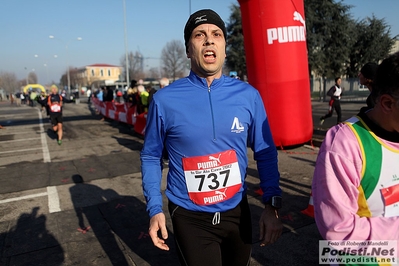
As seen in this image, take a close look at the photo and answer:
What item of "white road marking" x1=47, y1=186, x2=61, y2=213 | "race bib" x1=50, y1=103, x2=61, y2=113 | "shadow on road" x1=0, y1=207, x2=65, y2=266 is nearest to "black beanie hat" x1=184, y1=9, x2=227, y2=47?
"shadow on road" x1=0, y1=207, x2=65, y2=266

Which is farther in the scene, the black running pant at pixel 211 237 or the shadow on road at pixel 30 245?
the shadow on road at pixel 30 245

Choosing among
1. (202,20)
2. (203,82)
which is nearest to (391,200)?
(203,82)

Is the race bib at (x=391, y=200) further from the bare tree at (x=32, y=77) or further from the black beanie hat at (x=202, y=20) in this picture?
the bare tree at (x=32, y=77)

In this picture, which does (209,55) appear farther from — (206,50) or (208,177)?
(208,177)

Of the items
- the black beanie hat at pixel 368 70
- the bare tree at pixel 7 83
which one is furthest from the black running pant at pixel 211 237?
the bare tree at pixel 7 83

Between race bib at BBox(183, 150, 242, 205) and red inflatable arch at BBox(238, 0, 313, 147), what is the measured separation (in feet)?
17.7

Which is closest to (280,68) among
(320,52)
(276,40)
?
(276,40)

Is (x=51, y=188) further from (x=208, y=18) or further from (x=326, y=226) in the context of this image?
(x=326, y=226)

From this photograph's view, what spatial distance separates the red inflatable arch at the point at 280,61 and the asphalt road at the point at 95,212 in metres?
0.96

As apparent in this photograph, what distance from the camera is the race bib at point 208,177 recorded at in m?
1.92

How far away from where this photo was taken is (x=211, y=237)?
1.91 meters

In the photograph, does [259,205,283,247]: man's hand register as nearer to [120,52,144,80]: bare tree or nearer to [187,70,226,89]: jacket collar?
[187,70,226,89]: jacket collar

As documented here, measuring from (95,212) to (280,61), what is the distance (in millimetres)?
4979

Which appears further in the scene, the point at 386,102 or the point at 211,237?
the point at 211,237
